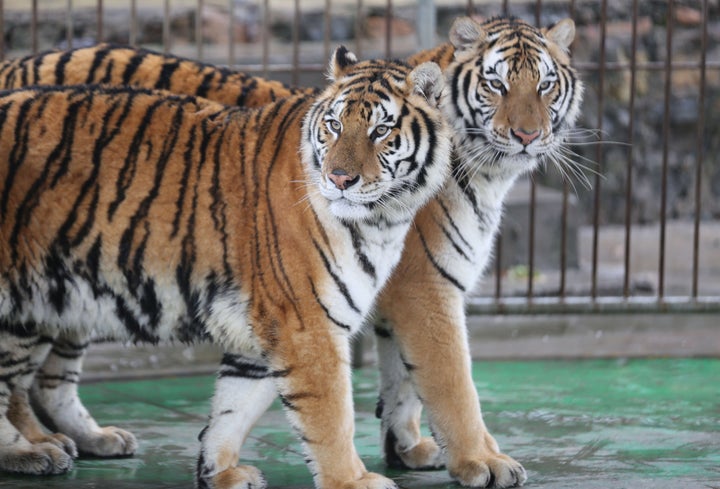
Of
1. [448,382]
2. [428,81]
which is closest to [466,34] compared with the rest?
[428,81]

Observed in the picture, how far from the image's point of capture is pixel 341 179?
12.6 ft

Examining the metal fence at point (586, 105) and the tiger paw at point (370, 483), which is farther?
the metal fence at point (586, 105)

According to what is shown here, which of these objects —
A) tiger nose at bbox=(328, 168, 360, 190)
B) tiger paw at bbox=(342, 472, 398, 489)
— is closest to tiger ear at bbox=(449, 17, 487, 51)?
tiger nose at bbox=(328, 168, 360, 190)

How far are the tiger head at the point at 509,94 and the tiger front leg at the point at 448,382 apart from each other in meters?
0.54

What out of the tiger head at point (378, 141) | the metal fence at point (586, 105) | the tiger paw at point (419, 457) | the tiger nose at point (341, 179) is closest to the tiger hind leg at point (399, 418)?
the tiger paw at point (419, 457)

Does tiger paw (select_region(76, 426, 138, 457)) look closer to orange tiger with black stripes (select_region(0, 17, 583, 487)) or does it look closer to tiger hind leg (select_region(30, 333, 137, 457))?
tiger hind leg (select_region(30, 333, 137, 457))

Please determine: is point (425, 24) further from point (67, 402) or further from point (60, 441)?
point (60, 441)

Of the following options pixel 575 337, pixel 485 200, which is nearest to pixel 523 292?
pixel 575 337

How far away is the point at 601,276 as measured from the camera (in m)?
8.15

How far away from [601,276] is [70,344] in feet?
13.5

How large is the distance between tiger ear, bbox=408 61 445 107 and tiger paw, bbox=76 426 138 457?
173 cm

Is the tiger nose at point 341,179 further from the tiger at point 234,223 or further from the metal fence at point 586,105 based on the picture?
the metal fence at point 586,105

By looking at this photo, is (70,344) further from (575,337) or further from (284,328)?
(575,337)

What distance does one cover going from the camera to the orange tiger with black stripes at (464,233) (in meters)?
4.33
